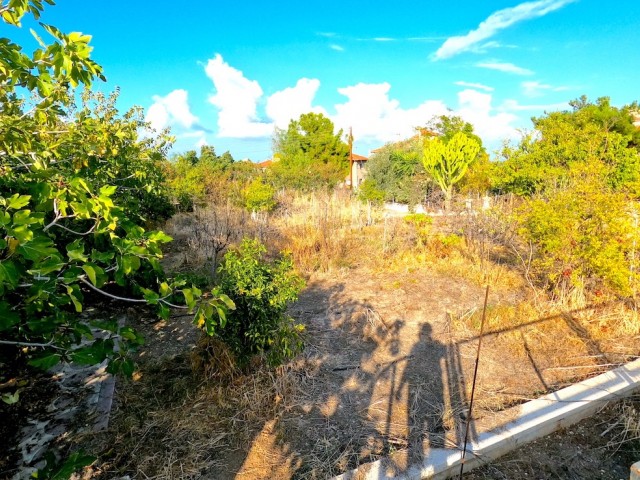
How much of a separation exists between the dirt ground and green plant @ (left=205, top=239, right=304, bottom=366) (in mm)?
339

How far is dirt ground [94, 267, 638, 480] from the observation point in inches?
91.7

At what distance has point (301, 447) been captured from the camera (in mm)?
2461

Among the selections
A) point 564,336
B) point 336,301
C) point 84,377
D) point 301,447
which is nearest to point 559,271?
point 564,336

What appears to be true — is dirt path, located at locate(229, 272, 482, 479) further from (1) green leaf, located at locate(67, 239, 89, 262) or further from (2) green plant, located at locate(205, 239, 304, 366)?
(1) green leaf, located at locate(67, 239, 89, 262)

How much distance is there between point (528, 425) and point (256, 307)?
2.03 meters

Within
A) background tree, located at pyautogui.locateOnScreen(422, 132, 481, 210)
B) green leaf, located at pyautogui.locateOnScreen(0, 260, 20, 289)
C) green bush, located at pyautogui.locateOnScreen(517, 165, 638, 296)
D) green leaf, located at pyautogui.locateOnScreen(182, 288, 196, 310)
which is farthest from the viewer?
background tree, located at pyautogui.locateOnScreen(422, 132, 481, 210)

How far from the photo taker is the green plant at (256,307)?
9.05ft

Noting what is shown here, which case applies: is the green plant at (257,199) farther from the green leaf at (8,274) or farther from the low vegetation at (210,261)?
the green leaf at (8,274)

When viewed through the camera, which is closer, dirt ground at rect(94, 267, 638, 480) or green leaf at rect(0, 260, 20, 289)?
green leaf at rect(0, 260, 20, 289)

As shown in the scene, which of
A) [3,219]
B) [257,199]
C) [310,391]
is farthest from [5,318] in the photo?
[257,199]

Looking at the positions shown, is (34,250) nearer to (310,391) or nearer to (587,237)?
(310,391)

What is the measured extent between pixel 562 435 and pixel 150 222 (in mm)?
7635

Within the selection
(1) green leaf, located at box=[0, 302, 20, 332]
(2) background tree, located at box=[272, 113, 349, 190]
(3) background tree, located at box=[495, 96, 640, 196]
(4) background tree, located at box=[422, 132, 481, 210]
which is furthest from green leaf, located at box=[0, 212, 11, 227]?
(2) background tree, located at box=[272, 113, 349, 190]

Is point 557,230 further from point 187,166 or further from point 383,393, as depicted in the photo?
point 187,166
